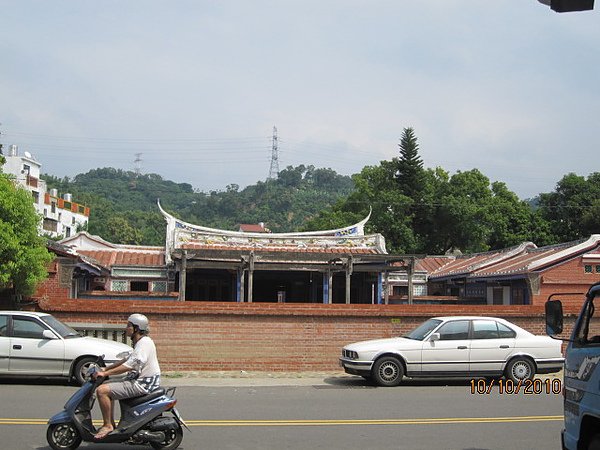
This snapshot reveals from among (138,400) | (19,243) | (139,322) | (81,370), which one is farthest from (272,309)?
(138,400)

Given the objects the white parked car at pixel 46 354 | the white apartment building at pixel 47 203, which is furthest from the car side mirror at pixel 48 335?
the white apartment building at pixel 47 203

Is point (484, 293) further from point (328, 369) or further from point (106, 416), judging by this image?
point (106, 416)

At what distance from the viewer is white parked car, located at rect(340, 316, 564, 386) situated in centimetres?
1488

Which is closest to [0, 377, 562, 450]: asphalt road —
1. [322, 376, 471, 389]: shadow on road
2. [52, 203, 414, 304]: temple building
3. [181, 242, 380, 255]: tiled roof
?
[322, 376, 471, 389]: shadow on road

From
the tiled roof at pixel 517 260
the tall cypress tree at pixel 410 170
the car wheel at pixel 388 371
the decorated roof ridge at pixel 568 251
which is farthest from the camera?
the tall cypress tree at pixel 410 170

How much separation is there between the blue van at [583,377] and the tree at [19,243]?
520 inches

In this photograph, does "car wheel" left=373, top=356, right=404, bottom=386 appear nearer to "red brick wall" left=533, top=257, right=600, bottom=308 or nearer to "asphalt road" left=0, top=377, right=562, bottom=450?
"asphalt road" left=0, top=377, right=562, bottom=450

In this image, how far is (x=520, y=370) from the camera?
15336 mm

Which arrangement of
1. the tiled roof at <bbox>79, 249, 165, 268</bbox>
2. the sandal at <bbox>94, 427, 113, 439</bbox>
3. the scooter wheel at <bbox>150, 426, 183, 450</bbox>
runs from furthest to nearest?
the tiled roof at <bbox>79, 249, 165, 268</bbox> < the scooter wheel at <bbox>150, 426, 183, 450</bbox> < the sandal at <bbox>94, 427, 113, 439</bbox>

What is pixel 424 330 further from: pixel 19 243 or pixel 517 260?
pixel 517 260

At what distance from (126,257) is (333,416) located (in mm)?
25253

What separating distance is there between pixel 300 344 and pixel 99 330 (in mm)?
4787
